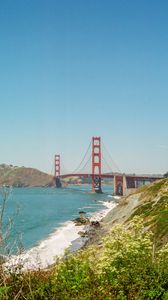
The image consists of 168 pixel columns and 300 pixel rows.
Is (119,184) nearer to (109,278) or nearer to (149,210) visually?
(149,210)

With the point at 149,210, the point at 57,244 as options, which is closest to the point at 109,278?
the point at 149,210

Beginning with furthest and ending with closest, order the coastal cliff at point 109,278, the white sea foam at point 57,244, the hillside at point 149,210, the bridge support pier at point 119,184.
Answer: the bridge support pier at point 119,184 < the white sea foam at point 57,244 < the hillside at point 149,210 < the coastal cliff at point 109,278

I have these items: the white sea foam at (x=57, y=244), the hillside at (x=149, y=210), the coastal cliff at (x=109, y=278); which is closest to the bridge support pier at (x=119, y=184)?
the white sea foam at (x=57, y=244)

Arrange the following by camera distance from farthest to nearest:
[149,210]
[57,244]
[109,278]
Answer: [57,244] < [149,210] < [109,278]

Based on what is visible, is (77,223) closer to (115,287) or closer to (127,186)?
(115,287)

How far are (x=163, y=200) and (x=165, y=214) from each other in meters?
12.7

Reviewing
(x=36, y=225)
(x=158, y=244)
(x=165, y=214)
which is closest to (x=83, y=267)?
(x=158, y=244)

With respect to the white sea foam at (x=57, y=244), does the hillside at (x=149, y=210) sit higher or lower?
higher

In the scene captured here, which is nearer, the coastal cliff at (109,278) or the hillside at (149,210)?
the coastal cliff at (109,278)

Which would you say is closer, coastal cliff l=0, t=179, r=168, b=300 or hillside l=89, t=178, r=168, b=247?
coastal cliff l=0, t=179, r=168, b=300

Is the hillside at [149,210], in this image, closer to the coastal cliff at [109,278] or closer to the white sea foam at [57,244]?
the white sea foam at [57,244]

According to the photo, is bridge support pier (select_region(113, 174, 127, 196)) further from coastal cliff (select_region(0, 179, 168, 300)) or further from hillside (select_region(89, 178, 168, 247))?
coastal cliff (select_region(0, 179, 168, 300))

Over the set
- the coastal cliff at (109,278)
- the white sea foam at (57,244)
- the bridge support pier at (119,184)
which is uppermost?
the bridge support pier at (119,184)

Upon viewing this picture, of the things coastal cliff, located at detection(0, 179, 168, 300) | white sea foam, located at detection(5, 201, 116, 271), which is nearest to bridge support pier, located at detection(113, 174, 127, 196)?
white sea foam, located at detection(5, 201, 116, 271)
